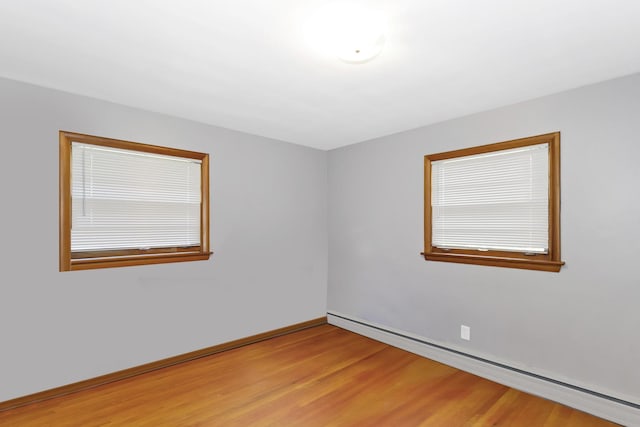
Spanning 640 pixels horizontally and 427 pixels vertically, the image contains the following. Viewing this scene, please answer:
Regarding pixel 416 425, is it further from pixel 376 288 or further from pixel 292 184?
pixel 292 184

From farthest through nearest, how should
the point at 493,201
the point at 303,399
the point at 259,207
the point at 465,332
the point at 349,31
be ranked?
the point at 259,207 → the point at 465,332 → the point at 493,201 → the point at 303,399 → the point at 349,31

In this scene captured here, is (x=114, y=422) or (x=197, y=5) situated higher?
(x=197, y=5)

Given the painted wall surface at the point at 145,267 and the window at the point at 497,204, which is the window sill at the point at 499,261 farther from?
the painted wall surface at the point at 145,267

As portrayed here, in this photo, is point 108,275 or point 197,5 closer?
point 197,5

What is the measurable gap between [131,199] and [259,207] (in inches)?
52.5

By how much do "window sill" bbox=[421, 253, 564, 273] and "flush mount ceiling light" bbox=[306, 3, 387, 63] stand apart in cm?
207

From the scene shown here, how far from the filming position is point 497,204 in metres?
2.91

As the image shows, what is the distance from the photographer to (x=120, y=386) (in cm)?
271

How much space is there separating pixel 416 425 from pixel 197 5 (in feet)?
9.23

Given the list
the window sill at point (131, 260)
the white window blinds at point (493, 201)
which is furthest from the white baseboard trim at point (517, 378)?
the window sill at point (131, 260)

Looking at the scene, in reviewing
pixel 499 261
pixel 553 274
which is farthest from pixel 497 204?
pixel 553 274

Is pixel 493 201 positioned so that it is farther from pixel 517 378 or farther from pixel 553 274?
pixel 517 378

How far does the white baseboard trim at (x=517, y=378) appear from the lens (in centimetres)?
224

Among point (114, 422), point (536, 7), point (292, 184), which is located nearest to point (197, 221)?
point (292, 184)
